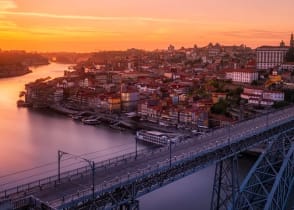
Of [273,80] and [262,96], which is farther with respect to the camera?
[273,80]

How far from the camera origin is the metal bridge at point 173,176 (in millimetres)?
3172

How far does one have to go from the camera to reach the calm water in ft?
20.6

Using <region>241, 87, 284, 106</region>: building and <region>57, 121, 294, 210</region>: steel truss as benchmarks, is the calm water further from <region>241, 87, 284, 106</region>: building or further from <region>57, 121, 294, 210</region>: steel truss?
<region>241, 87, 284, 106</region>: building

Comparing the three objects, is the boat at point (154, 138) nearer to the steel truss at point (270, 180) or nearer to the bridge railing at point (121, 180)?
the steel truss at point (270, 180)

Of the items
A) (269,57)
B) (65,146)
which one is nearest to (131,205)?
(65,146)

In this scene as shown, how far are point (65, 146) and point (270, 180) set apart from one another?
5.77m

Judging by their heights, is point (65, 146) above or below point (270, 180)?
below

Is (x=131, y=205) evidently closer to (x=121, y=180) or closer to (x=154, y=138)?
(x=121, y=180)

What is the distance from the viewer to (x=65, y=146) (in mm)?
9742

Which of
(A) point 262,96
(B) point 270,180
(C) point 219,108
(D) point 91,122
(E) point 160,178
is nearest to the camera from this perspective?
(E) point 160,178

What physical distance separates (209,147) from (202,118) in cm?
735

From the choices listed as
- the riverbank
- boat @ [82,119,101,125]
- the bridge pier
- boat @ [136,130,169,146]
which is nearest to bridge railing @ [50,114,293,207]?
the bridge pier

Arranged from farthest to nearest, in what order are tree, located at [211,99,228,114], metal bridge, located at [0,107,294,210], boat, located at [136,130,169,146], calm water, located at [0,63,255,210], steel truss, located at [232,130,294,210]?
tree, located at [211,99,228,114] < boat, located at [136,130,169,146] < calm water, located at [0,63,255,210] < steel truss, located at [232,130,294,210] < metal bridge, located at [0,107,294,210]

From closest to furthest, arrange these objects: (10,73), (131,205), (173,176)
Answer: (131,205)
(173,176)
(10,73)
